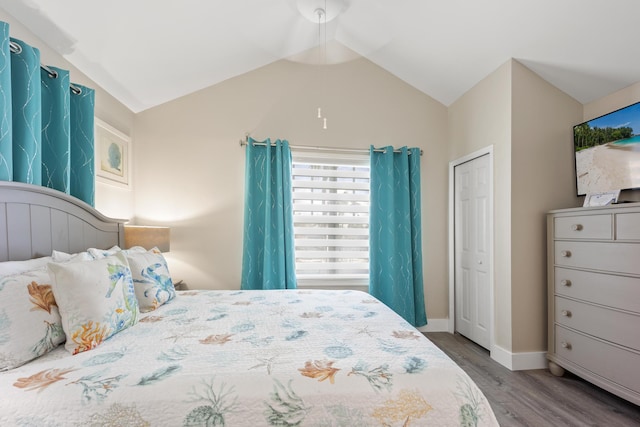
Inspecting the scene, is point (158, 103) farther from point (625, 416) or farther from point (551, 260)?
point (625, 416)

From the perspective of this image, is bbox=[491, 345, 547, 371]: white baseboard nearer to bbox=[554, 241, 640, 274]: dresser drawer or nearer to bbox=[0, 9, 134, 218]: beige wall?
bbox=[554, 241, 640, 274]: dresser drawer

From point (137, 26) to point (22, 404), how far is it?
2328mm

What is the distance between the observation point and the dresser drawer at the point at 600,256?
6.07 ft

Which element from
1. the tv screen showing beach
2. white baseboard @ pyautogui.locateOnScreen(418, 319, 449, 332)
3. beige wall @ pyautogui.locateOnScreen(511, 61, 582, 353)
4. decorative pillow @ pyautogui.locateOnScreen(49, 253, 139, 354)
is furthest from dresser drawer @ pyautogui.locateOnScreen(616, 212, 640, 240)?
decorative pillow @ pyautogui.locateOnScreen(49, 253, 139, 354)

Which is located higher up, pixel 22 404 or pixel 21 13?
pixel 21 13

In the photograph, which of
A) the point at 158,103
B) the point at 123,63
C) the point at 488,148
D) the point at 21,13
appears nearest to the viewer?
the point at 21,13

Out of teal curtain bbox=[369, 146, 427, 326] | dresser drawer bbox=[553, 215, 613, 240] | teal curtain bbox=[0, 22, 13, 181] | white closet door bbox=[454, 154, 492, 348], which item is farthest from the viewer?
teal curtain bbox=[369, 146, 427, 326]

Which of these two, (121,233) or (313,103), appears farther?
(313,103)

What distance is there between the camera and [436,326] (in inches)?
132

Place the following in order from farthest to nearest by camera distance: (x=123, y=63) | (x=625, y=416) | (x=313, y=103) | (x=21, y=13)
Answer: (x=313, y=103) < (x=123, y=63) < (x=625, y=416) < (x=21, y=13)

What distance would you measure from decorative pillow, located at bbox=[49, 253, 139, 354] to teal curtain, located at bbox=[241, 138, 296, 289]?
1607 millimetres

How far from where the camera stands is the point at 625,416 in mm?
1827

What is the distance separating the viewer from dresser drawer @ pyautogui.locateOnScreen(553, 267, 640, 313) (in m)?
1.84

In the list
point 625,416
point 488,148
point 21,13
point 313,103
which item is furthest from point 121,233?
point 625,416
